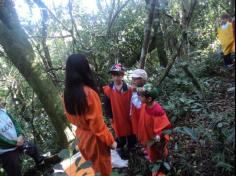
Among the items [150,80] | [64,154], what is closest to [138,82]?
[64,154]

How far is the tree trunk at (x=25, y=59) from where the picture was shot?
18.7 feet

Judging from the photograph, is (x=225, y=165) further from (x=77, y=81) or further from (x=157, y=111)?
(x=77, y=81)

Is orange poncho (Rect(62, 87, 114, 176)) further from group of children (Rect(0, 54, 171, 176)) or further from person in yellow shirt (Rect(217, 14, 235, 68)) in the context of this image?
person in yellow shirt (Rect(217, 14, 235, 68))

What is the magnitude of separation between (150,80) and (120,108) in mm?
2950

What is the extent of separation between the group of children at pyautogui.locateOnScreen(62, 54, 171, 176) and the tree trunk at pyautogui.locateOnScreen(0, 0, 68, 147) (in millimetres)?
1353

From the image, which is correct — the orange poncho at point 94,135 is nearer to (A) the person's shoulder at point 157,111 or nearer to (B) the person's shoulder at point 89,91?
(B) the person's shoulder at point 89,91

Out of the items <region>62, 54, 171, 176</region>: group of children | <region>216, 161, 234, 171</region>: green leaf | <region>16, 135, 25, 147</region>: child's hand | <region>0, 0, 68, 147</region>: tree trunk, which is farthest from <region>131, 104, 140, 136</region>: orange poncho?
<region>0, 0, 68, 147</region>: tree trunk

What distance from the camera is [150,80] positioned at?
778 cm

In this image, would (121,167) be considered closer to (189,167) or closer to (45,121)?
(189,167)

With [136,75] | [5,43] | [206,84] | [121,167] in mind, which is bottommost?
[121,167]

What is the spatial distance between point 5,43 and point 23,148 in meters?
1.76

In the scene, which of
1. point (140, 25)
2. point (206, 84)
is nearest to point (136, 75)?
point (206, 84)

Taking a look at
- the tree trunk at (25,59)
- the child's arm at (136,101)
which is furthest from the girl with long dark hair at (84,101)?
the tree trunk at (25,59)

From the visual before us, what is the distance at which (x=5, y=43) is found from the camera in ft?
18.7
